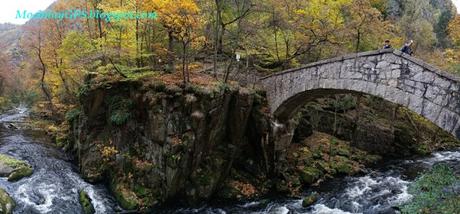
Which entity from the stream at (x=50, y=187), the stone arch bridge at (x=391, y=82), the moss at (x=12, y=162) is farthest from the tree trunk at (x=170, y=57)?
the moss at (x=12, y=162)

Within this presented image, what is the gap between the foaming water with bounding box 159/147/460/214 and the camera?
13203 mm

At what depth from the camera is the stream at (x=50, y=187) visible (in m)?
12.4

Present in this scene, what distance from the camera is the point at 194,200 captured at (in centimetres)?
1334

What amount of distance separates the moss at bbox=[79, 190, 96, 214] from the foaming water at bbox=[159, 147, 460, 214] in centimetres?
268

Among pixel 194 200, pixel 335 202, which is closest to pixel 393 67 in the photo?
pixel 335 202

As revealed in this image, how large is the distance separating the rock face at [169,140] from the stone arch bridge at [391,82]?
2461 millimetres

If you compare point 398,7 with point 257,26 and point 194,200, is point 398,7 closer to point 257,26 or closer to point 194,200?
point 257,26

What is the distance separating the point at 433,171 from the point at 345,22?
13.8 m

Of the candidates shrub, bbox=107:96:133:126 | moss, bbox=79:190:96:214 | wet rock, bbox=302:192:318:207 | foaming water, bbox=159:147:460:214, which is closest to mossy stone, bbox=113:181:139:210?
moss, bbox=79:190:96:214

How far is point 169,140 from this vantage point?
1265cm

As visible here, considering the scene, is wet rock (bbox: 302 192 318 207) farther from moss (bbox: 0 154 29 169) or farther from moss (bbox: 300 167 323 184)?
moss (bbox: 0 154 29 169)

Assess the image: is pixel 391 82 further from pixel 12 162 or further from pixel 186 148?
pixel 12 162

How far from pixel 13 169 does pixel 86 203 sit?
4.20 metres

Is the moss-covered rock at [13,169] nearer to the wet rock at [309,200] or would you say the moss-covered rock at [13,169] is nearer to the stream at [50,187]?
the stream at [50,187]
